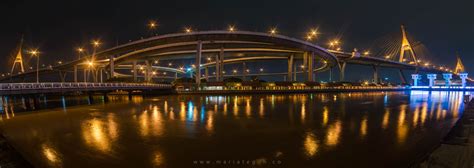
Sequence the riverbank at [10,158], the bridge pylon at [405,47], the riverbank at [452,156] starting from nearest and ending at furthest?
the riverbank at [452,156]
the riverbank at [10,158]
the bridge pylon at [405,47]

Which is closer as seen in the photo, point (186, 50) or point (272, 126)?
point (272, 126)

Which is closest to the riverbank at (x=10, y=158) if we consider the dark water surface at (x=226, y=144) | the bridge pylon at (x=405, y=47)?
the dark water surface at (x=226, y=144)

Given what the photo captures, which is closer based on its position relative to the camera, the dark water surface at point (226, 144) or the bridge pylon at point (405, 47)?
the dark water surface at point (226, 144)

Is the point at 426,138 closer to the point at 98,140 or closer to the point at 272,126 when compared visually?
the point at 272,126

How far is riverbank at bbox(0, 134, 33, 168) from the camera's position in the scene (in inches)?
393

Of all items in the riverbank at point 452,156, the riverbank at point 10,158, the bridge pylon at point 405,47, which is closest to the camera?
the riverbank at point 452,156

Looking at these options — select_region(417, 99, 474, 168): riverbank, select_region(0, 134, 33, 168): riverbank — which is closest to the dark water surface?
select_region(0, 134, 33, 168): riverbank

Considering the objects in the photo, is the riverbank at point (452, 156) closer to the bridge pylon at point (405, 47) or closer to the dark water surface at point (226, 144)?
the dark water surface at point (226, 144)

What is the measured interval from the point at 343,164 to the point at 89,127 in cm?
1716

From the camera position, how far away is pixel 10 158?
10969 millimetres

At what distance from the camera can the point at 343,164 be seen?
9516 mm

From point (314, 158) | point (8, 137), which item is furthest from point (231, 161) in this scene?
point (8, 137)

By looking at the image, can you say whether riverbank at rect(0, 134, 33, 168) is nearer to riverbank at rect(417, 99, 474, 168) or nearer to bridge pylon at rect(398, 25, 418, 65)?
riverbank at rect(417, 99, 474, 168)

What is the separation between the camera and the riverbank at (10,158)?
9.98m
